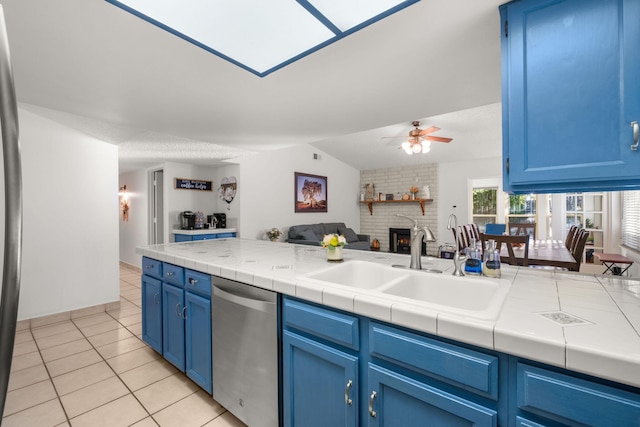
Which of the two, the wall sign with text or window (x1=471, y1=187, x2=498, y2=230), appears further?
window (x1=471, y1=187, x2=498, y2=230)

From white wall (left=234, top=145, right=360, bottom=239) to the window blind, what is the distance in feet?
16.9

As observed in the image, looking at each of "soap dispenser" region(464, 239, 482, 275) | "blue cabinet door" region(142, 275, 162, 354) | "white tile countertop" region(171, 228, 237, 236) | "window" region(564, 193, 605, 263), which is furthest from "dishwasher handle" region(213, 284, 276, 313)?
"window" region(564, 193, 605, 263)

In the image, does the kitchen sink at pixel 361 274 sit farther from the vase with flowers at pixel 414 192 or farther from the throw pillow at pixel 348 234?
the vase with flowers at pixel 414 192

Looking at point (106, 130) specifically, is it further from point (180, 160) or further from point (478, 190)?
point (478, 190)

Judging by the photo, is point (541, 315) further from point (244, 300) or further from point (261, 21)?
point (261, 21)

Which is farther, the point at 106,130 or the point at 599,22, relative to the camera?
the point at 106,130

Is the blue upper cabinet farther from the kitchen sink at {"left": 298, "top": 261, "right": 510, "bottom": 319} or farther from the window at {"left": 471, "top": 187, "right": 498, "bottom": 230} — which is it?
the window at {"left": 471, "top": 187, "right": 498, "bottom": 230}

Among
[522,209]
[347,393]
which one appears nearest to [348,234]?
[522,209]

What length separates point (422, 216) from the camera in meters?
7.20

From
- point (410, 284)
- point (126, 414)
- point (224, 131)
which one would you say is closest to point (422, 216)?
point (224, 131)

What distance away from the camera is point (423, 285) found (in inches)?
63.9

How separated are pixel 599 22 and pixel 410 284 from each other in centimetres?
137

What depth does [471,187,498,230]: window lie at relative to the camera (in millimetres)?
6688

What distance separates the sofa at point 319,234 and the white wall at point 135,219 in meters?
2.97
